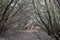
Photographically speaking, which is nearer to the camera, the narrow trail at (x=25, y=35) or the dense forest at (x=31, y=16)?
the dense forest at (x=31, y=16)

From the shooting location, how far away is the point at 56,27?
393 cm

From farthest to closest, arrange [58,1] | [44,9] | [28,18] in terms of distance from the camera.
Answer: [28,18] < [44,9] < [58,1]

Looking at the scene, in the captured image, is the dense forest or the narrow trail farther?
the narrow trail

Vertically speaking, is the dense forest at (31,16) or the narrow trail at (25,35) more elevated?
the dense forest at (31,16)

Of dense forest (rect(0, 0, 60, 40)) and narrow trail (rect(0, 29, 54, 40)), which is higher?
dense forest (rect(0, 0, 60, 40))

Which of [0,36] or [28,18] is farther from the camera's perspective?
[28,18]

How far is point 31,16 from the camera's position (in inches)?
179

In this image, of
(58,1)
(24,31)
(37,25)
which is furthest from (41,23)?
(58,1)

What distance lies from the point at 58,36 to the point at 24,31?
89cm

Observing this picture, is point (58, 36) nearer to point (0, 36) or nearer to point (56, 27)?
point (56, 27)

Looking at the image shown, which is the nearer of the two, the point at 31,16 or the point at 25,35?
the point at 25,35

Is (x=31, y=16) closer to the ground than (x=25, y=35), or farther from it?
farther from it

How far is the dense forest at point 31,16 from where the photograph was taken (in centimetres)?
397

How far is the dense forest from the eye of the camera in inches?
156
